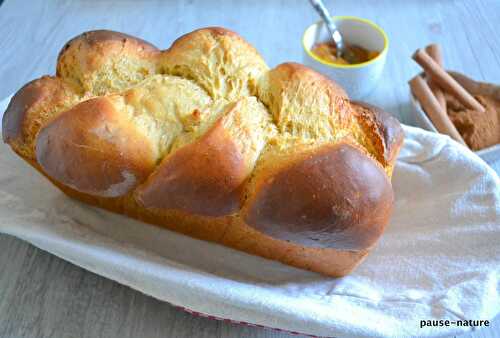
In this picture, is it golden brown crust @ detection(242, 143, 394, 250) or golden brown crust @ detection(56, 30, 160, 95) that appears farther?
golden brown crust @ detection(56, 30, 160, 95)

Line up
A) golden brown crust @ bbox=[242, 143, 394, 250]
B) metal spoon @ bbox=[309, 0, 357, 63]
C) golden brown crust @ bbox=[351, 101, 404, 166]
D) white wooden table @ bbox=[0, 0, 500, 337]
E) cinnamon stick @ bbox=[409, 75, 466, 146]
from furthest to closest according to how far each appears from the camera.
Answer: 1. white wooden table @ bbox=[0, 0, 500, 337]
2. metal spoon @ bbox=[309, 0, 357, 63]
3. cinnamon stick @ bbox=[409, 75, 466, 146]
4. golden brown crust @ bbox=[351, 101, 404, 166]
5. golden brown crust @ bbox=[242, 143, 394, 250]

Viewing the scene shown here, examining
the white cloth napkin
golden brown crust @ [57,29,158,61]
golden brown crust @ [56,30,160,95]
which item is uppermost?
golden brown crust @ [57,29,158,61]

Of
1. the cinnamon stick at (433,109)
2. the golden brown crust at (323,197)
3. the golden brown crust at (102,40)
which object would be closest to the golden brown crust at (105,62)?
the golden brown crust at (102,40)

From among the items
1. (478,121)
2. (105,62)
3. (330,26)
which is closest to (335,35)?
(330,26)

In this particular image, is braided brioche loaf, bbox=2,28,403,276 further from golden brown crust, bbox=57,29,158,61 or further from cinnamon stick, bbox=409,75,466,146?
cinnamon stick, bbox=409,75,466,146

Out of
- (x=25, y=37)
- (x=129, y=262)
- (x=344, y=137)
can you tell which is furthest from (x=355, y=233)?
(x=25, y=37)


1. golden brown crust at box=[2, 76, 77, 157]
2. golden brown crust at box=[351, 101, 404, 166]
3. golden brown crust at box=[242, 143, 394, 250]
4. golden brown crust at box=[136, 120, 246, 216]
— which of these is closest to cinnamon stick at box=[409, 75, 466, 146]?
golden brown crust at box=[351, 101, 404, 166]

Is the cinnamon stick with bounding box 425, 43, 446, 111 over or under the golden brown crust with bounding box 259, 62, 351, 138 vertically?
under
